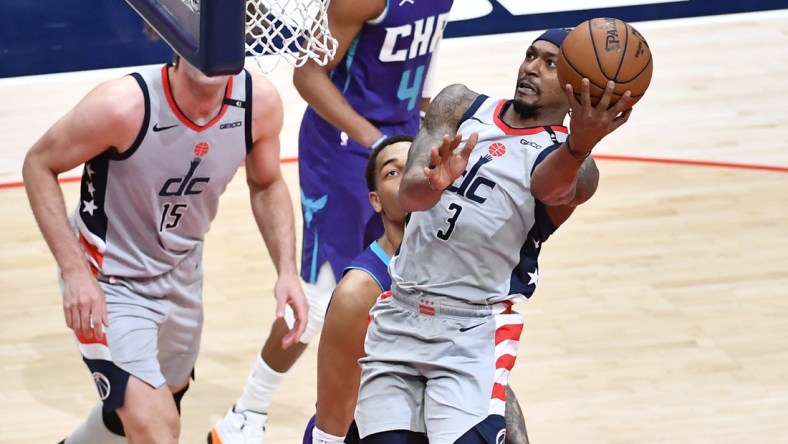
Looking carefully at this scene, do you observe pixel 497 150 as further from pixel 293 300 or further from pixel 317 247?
pixel 317 247

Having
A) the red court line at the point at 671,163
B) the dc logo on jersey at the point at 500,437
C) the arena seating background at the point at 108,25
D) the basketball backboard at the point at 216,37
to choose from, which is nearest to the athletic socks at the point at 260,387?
the dc logo on jersey at the point at 500,437

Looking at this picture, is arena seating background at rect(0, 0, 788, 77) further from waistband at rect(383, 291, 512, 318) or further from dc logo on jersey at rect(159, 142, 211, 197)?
waistband at rect(383, 291, 512, 318)

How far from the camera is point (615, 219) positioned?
24.9 ft

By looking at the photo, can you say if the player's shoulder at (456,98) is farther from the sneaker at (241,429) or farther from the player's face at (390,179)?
the sneaker at (241,429)

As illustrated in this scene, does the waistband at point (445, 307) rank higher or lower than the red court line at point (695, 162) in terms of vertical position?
higher

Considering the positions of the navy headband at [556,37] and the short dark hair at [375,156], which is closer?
the navy headband at [556,37]

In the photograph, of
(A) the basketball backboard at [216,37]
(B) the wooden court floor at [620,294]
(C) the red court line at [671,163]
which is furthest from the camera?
(C) the red court line at [671,163]

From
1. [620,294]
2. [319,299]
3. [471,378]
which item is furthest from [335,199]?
[620,294]

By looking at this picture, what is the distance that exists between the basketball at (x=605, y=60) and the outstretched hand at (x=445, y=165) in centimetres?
32

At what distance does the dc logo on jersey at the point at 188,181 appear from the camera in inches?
180

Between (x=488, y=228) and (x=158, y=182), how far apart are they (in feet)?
3.88

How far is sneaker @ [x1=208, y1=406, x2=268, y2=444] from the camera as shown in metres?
Answer: 5.45

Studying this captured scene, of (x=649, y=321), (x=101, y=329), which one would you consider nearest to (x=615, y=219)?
(x=649, y=321)

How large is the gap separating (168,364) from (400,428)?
127 centimetres
